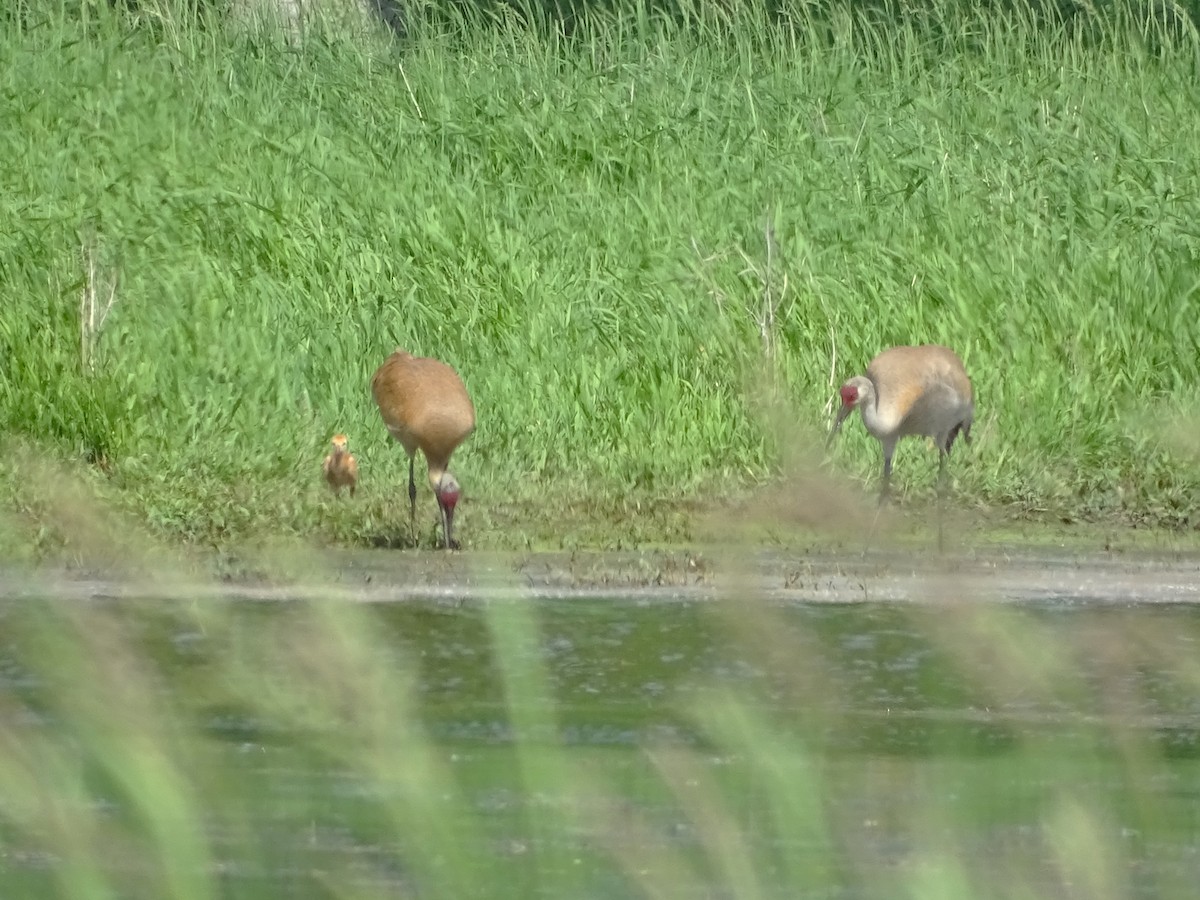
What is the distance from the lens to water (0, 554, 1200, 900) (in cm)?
401

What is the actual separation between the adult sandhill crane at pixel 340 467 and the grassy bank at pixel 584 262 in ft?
0.30

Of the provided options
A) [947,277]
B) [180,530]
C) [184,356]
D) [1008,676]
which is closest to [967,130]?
[947,277]

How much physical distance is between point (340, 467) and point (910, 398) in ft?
5.76

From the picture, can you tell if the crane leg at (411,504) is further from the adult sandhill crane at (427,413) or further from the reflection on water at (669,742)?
the reflection on water at (669,742)

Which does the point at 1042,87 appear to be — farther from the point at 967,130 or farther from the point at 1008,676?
the point at 1008,676

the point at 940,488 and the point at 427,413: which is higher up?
the point at 427,413

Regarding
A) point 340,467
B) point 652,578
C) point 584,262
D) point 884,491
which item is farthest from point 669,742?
point 584,262

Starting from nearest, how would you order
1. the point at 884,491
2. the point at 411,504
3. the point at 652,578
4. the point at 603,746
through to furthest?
the point at 603,746, the point at 652,578, the point at 411,504, the point at 884,491

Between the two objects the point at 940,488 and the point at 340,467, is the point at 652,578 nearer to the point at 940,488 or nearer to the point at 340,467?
the point at 340,467

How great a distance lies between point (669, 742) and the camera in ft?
16.6

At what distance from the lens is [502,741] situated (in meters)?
5.02

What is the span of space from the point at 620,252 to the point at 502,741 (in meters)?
5.04

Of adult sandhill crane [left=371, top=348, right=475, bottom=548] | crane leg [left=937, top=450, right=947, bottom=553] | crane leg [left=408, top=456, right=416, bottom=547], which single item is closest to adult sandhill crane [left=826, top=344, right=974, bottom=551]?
crane leg [left=937, top=450, right=947, bottom=553]

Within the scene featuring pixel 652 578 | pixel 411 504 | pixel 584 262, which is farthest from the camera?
pixel 584 262
